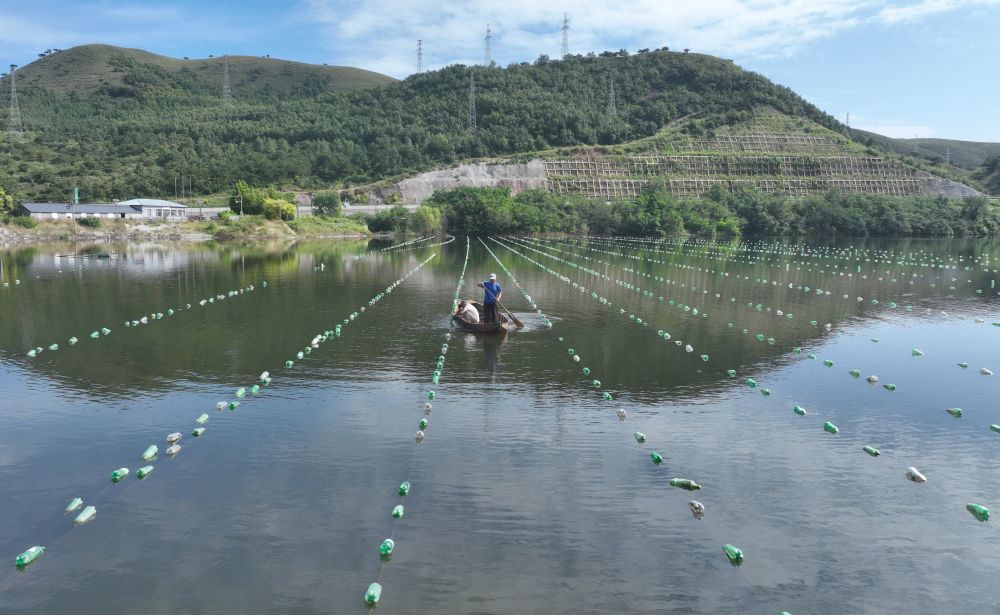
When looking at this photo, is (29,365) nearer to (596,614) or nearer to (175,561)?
(175,561)

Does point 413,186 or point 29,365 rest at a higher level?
point 413,186

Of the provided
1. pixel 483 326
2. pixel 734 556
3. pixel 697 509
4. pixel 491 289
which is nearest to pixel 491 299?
pixel 491 289

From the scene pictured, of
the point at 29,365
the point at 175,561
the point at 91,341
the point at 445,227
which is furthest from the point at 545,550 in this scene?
the point at 445,227

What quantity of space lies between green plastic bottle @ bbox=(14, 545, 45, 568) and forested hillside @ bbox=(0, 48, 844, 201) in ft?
323

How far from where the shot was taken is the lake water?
7.83 metres

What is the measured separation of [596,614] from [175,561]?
504 cm

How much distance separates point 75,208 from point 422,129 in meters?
74.2

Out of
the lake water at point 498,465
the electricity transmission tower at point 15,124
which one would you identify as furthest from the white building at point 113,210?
the lake water at point 498,465

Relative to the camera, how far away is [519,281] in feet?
116

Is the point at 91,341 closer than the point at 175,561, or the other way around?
the point at 175,561

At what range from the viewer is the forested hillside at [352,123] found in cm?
11138

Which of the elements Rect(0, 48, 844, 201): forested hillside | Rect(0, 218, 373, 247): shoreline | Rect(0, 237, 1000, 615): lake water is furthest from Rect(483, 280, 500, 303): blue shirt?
Rect(0, 48, 844, 201): forested hillside

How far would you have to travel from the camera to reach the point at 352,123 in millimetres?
150875

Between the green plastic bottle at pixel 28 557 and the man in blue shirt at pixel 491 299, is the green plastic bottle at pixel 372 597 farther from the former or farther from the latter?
the man in blue shirt at pixel 491 299
